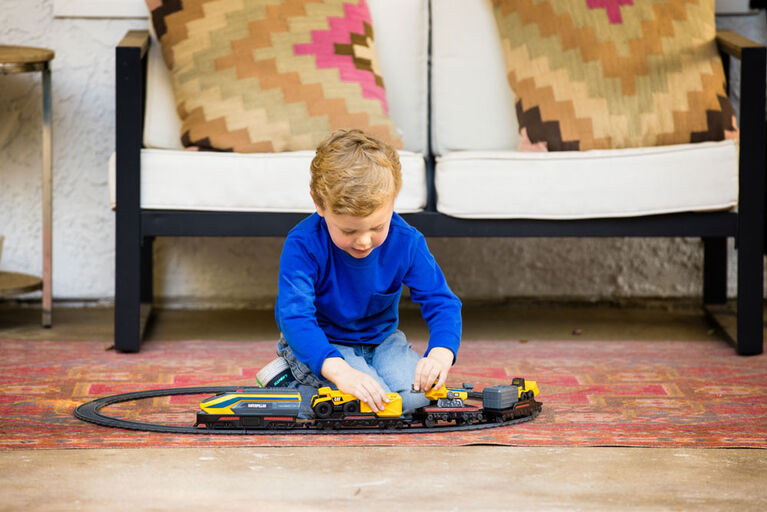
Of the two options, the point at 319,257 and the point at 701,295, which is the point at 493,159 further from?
the point at 701,295

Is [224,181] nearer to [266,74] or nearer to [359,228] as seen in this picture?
[266,74]

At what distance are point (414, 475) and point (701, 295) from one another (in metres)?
2.02

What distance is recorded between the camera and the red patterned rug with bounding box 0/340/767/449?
5.09 feet

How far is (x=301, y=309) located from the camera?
1.62 metres

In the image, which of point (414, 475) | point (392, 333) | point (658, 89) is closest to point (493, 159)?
point (658, 89)

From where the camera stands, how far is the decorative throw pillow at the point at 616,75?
8.02 ft

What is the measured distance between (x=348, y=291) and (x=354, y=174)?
0.85ft

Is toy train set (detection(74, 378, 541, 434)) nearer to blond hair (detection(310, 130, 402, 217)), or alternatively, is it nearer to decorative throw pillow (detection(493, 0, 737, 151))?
blond hair (detection(310, 130, 402, 217))

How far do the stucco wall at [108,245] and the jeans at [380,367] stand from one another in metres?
1.35

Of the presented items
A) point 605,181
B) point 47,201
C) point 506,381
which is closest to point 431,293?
point 506,381

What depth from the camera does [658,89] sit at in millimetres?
→ 2480

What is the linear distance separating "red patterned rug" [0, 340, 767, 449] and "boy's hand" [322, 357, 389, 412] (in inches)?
2.5

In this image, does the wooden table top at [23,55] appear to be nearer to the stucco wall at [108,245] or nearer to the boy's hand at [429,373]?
the stucco wall at [108,245]

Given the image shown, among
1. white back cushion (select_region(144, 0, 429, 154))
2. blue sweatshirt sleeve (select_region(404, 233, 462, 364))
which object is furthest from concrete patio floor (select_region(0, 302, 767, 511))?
white back cushion (select_region(144, 0, 429, 154))
